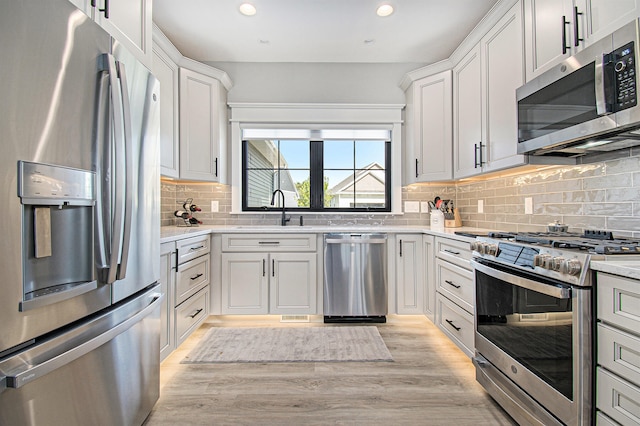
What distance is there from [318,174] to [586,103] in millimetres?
2426

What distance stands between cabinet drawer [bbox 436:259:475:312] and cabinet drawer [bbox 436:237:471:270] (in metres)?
0.04

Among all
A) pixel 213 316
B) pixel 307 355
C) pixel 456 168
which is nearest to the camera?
pixel 307 355

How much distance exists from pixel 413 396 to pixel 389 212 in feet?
6.57

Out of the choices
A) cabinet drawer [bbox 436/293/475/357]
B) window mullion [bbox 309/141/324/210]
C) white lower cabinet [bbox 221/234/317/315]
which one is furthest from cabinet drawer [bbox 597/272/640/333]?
window mullion [bbox 309/141/324/210]

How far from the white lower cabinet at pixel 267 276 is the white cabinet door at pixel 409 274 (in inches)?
31.9

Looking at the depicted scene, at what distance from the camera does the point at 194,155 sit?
116 inches

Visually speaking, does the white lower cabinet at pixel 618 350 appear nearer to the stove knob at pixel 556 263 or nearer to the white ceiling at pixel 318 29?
the stove knob at pixel 556 263

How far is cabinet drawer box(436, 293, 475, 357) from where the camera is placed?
80.4 inches

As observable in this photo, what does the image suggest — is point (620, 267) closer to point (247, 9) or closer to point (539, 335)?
point (539, 335)

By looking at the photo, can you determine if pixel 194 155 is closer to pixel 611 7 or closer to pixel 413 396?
pixel 413 396

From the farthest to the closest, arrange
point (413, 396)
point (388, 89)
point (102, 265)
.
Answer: point (388, 89) → point (413, 396) → point (102, 265)

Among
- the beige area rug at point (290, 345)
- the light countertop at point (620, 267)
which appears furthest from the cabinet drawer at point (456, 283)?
the light countertop at point (620, 267)

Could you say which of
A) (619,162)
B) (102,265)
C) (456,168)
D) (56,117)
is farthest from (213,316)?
(619,162)

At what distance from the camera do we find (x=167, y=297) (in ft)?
6.63
